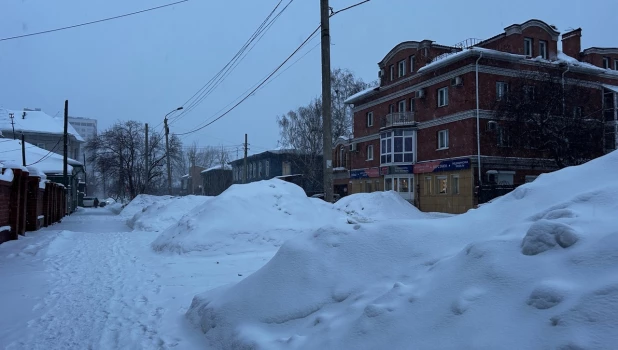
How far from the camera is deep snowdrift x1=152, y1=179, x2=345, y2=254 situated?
12.4 m

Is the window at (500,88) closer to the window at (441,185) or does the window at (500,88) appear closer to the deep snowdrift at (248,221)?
the window at (441,185)

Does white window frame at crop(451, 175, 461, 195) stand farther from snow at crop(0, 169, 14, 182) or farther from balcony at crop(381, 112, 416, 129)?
snow at crop(0, 169, 14, 182)

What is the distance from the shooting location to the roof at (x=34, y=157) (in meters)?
45.7

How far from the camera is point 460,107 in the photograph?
1226 inches

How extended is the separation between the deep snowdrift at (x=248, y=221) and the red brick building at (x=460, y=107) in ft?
58.0

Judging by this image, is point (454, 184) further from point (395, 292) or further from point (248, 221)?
point (395, 292)


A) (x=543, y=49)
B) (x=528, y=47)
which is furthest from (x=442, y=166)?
(x=543, y=49)

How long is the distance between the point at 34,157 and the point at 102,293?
150 ft

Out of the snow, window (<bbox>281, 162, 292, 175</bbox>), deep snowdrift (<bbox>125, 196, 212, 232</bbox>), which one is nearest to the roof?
window (<bbox>281, 162, 292, 175</bbox>)

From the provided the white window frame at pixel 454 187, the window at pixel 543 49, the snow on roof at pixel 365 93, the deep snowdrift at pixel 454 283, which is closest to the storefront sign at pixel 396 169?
the white window frame at pixel 454 187

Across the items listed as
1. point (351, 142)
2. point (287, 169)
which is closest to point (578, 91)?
point (351, 142)

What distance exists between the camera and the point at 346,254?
4863 millimetres

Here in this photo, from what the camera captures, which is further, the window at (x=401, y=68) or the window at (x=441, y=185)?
the window at (x=401, y=68)

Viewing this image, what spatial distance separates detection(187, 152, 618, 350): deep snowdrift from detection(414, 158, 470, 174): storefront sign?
2618 cm
